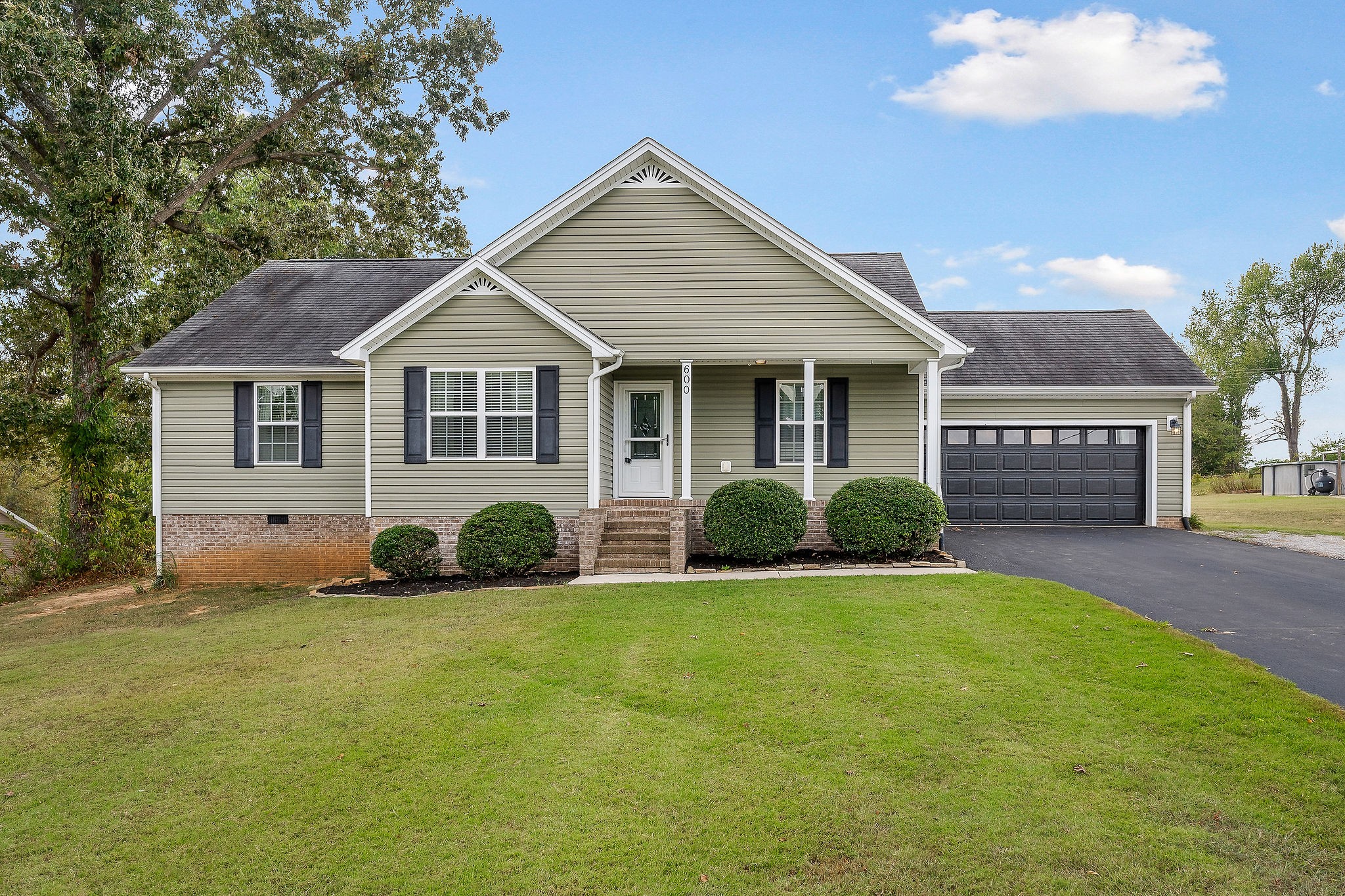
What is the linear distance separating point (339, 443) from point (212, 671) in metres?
6.86

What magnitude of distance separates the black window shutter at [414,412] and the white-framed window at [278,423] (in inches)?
115

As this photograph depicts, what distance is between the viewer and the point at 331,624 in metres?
8.78

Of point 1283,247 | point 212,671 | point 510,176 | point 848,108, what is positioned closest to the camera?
point 212,671

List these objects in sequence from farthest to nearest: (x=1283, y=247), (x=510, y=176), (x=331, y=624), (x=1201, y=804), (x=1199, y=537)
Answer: (x=1283, y=247), (x=510, y=176), (x=1199, y=537), (x=331, y=624), (x=1201, y=804)

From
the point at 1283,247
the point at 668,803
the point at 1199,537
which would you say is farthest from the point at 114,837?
the point at 1283,247

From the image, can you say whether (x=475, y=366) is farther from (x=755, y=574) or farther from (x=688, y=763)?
(x=688, y=763)

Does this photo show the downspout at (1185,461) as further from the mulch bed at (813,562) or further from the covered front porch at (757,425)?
the mulch bed at (813,562)

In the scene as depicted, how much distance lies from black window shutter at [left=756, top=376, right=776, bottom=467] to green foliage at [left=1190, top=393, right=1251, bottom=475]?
25.7m

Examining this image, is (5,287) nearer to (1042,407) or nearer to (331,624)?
(331,624)

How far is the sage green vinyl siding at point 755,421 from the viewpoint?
44.3ft

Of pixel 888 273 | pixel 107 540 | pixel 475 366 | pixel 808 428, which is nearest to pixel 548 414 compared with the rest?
pixel 475 366

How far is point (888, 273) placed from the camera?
15.2 m

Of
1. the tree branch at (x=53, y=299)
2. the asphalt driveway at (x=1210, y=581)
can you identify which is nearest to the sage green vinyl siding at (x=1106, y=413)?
the asphalt driveway at (x=1210, y=581)

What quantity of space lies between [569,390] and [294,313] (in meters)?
6.88
